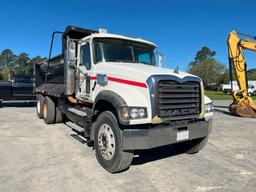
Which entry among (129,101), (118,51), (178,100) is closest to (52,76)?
(118,51)

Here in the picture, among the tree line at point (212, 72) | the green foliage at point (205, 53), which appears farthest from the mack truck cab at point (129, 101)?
the green foliage at point (205, 53)

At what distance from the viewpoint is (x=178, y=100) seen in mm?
4352

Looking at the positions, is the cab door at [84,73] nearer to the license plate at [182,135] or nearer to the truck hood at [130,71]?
the truck hood at [130,71]

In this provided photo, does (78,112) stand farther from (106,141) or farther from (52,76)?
(52,76)

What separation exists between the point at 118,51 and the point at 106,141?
7.50ft

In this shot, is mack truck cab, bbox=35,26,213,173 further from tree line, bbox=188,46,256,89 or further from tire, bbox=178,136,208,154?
tree line, bbox=188,46,256,89

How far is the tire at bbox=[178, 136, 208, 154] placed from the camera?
5363 millimetres

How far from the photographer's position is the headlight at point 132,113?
12.6ft

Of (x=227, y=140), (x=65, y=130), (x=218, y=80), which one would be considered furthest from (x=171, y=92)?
(x=218, y=80)

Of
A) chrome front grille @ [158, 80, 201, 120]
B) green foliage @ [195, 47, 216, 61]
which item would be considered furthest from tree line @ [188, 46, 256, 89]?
chrome front grille @ [158, 80, 201, 120]

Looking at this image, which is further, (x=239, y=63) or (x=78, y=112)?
(x=239, y=63)

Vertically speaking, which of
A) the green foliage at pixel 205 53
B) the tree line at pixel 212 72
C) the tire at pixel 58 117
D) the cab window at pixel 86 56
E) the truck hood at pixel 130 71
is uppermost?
the green foliage at pixel 205 53

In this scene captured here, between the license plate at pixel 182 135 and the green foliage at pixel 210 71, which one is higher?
the green foliage at pixel 210 71

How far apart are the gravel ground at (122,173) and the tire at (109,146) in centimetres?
16
